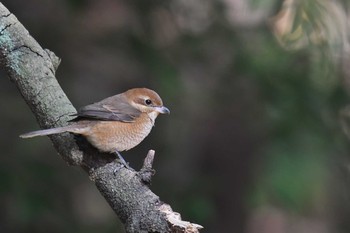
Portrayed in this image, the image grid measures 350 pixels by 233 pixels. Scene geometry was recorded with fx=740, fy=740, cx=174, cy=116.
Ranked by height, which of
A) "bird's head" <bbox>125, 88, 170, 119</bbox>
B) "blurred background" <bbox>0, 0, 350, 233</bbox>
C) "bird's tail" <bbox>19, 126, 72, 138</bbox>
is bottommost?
"bird's tail" <bbox>19, 126, 72, 138</bbox>

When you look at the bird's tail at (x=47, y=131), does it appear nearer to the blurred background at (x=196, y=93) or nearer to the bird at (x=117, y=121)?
the bird at (x=117, y=121)

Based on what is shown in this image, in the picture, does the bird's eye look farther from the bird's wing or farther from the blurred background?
the blurred background

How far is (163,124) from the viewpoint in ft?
23.0

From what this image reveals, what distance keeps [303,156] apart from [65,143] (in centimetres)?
224

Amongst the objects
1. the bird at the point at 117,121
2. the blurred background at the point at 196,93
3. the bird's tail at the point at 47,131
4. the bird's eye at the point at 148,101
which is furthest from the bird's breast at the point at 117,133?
the blurred background at the point at 196,93

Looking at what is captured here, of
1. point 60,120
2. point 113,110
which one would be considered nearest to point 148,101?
point 113,110

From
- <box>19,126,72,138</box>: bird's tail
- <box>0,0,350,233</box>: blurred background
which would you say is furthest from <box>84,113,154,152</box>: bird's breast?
<box>0,0,350,233</box>: blurred background

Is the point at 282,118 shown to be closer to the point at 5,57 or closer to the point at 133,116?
the point at 133,116

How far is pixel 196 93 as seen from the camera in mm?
6996

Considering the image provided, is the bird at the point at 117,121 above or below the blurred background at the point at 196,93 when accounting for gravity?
below

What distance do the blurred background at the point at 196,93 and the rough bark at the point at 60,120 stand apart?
1.47 meters

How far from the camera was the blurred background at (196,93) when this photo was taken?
5504 mm

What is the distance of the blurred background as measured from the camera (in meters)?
5.50

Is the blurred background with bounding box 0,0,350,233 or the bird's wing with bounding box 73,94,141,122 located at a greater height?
the blurred background with bounding box 0,0,350,233
